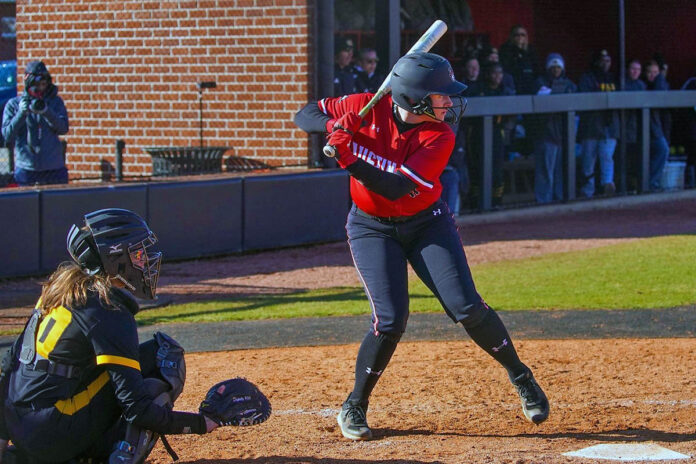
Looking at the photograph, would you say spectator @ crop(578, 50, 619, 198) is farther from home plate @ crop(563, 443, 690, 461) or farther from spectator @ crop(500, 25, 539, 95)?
home plate @ crop(563, 443, 690, 461)

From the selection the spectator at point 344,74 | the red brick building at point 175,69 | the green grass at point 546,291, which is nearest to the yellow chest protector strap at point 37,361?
the green grass at point 546,291

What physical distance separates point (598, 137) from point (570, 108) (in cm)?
83

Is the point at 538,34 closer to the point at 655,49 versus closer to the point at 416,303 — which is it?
the point at 655,49

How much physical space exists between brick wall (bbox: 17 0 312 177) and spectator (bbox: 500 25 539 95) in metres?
3.63

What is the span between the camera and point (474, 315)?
16.5 ft

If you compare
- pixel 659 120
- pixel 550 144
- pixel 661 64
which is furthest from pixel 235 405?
pixel 661 64

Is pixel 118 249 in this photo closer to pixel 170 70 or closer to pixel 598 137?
pixel 170 70

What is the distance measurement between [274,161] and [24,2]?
14.0ft

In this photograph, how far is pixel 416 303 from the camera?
9062 millimetres

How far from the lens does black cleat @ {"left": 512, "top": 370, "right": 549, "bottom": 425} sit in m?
5.20

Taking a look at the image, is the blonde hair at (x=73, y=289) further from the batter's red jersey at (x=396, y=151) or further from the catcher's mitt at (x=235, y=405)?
the batter's red jersey at (x=396, y=151)

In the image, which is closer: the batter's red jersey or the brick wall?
the batter's red jersey

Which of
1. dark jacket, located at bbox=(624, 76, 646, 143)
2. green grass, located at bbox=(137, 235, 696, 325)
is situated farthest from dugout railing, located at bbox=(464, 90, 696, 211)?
green grass, located at bbox=(137, 235, 696, 325)

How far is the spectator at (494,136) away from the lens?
13.9 metres
